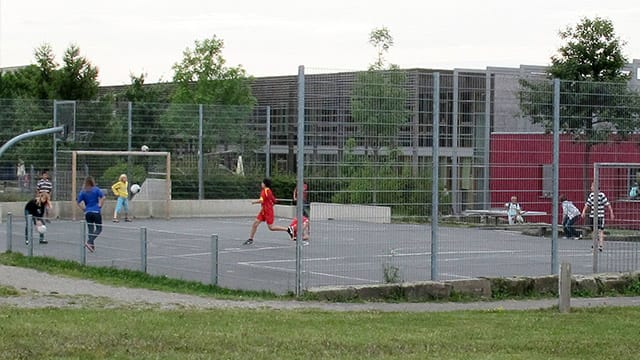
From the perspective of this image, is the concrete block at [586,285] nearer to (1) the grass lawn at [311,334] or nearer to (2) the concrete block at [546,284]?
(2) the concrete block at [546,284]

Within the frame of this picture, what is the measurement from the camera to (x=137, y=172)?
135 ft

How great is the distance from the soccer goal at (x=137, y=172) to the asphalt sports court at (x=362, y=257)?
15659mm

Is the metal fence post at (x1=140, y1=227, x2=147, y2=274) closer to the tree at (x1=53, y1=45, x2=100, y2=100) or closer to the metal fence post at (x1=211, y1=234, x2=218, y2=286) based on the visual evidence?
the metal fence post at (x1=211, y1=234, x2=218, y2=286)

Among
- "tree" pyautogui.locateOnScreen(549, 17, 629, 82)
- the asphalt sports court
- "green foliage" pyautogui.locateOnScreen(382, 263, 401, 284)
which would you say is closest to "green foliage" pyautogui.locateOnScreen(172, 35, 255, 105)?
"tree" pyautogui.locateOnScreen(549, 17, 629, 82)

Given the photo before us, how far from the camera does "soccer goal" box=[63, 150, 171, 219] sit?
39.3 meters

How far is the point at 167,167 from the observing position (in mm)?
40562

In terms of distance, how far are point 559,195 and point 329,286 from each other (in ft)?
15.0

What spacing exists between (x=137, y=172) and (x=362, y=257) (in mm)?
24242

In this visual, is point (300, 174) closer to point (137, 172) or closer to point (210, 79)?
point (137, 172)

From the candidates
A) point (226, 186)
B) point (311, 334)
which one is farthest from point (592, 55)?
point (311, 334)

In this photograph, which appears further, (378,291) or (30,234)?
(30,234)

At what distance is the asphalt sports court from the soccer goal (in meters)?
15.7

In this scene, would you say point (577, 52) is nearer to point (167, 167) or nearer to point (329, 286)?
point (167, 167)

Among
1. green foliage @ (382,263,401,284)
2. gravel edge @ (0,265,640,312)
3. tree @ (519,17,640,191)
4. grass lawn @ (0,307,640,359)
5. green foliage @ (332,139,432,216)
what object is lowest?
gravel edge @ (0,265,640,312)
